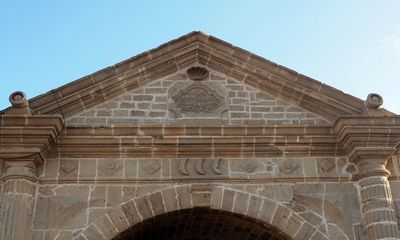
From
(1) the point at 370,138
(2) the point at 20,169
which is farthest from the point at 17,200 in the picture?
(1) the point at 370,138

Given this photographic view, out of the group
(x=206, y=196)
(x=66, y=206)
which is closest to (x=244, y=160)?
(x=206, y=196)

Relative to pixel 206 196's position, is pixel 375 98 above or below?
above

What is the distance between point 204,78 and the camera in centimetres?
962

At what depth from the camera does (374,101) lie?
A: 29.6 feet

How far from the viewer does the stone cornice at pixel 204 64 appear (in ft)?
30.0

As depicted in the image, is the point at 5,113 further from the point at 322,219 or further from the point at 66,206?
the point at 322,219

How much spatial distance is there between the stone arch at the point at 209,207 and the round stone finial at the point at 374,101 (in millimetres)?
2030

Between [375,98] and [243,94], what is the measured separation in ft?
6.62

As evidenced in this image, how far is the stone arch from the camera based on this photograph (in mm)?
8320

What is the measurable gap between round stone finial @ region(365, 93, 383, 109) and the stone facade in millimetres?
15

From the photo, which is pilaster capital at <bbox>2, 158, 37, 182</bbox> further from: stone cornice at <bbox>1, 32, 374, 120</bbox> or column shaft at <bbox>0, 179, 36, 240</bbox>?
stone cornice at <bbox>1, 32, 374, 120</bbox>

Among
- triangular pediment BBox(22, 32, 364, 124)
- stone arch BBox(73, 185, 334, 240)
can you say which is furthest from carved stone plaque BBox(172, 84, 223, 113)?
stone arch BBox(73, 185, 334, 240)

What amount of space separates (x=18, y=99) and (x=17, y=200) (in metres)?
1.51

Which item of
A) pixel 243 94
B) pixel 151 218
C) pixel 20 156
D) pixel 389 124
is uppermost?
pixel 243 94
